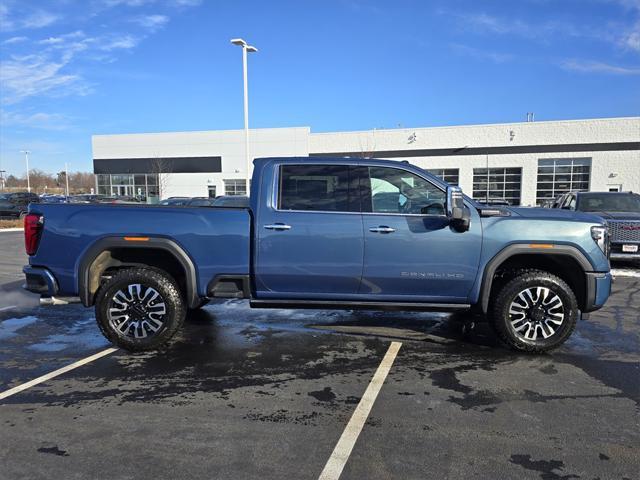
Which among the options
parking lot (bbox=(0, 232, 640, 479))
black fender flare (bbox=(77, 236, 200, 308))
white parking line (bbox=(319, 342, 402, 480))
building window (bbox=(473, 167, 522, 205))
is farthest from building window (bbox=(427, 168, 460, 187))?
white parking line (bbox=(319, 342, 402, 480))

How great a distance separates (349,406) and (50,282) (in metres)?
3.41

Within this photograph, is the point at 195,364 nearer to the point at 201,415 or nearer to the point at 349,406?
the point at 201,415

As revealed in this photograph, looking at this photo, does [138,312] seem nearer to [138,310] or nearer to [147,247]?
[138,310]

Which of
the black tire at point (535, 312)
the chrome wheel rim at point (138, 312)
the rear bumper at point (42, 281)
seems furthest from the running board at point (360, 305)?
the rear bumper at point (42, 281)

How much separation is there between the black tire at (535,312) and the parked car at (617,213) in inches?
190

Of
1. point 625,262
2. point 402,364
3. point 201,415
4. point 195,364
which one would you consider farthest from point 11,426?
point 625,262

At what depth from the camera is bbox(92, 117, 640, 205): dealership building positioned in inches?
1624

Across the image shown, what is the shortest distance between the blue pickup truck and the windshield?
764 cm

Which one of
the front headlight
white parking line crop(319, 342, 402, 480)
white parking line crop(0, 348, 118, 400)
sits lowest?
white parking line crop(0, 348, 118, 400)

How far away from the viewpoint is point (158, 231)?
511cm

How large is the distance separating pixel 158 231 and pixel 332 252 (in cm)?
180

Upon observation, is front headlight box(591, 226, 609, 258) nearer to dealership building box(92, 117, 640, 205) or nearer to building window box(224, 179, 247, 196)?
dealership building box(92, 117, 640, 205)

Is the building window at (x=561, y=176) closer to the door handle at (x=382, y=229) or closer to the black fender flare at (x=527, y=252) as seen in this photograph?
the black fender flare at (x=527, y=252)

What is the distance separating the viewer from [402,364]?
4.90 meters
